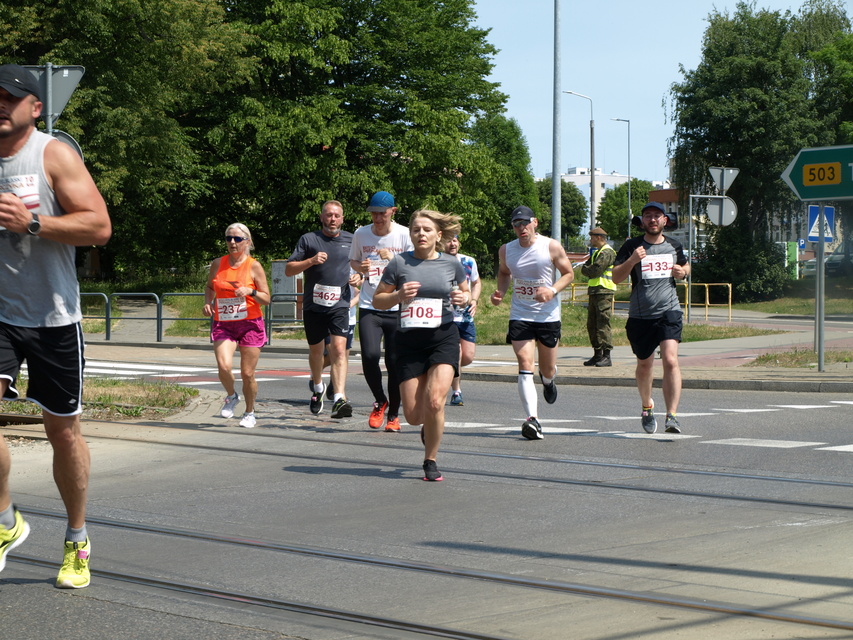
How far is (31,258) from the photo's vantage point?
454 centimetres

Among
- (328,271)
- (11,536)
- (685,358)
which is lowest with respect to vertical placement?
(685,358)

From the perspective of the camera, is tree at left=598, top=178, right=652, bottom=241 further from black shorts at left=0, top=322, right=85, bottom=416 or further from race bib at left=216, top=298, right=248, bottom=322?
black shorts at left=0, top=322, right=85, bottom=416

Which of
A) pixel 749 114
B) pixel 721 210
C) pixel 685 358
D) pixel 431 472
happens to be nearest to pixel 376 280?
pixel 431 472

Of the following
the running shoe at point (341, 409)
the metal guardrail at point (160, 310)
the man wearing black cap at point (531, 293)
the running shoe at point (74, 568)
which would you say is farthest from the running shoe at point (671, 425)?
the metal guardrail at point (160, 310)

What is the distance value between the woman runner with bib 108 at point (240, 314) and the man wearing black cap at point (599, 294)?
7681 millimetres

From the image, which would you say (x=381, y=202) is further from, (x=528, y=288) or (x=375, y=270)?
(x=528, y=288)

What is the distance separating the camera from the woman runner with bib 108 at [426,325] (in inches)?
309

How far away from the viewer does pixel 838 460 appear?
8656mm

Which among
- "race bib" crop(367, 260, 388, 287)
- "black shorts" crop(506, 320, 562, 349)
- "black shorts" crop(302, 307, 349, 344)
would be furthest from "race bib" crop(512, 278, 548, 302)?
"black shorts" crop(302, 307, 349, 344)

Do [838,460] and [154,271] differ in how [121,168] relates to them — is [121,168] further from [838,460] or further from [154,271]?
[838,460]

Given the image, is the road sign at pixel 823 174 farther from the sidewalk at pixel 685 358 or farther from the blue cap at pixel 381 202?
the blue cap at pixel 381 202

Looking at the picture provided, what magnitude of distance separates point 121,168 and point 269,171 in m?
7.53

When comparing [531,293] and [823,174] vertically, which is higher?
[823,174]

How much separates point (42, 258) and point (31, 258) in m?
0.04
